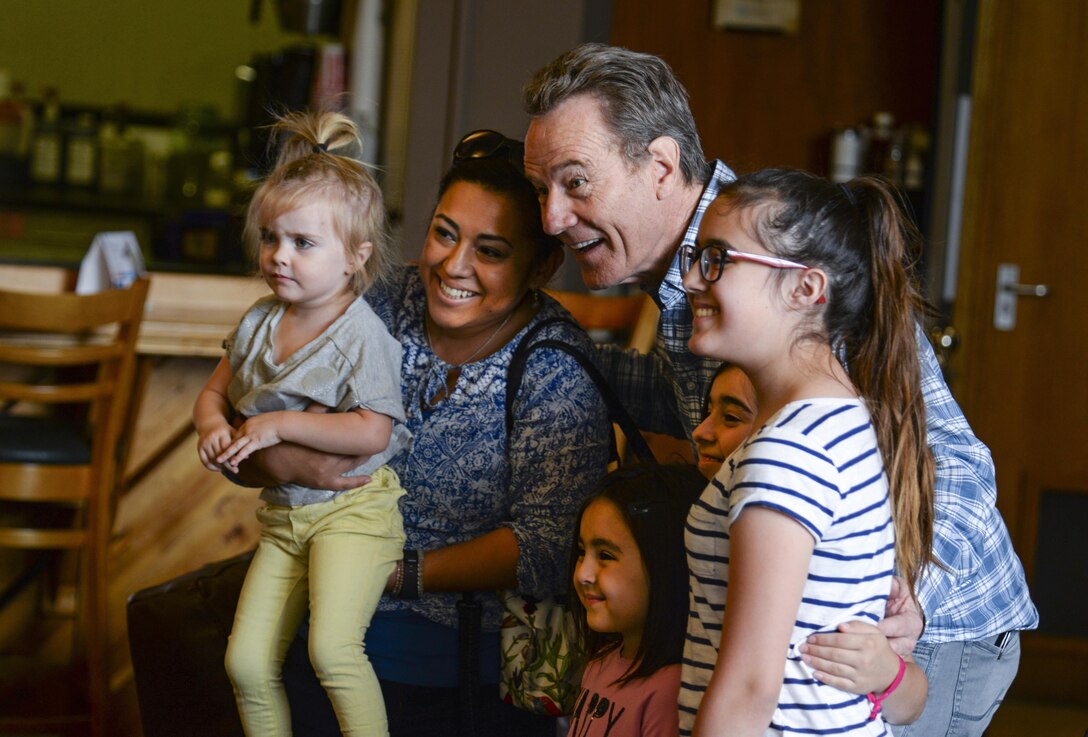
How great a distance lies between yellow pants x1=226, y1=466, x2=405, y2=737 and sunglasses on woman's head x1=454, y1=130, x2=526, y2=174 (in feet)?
1.51

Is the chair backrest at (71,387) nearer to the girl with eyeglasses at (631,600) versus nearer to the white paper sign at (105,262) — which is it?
the white paper sign at (105,262)

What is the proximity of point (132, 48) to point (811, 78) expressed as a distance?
2.72 m

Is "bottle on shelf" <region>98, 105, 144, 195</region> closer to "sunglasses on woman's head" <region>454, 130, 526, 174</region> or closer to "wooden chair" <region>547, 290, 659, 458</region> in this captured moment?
"wooden chair" <region>547, 290, 659, 458</region>

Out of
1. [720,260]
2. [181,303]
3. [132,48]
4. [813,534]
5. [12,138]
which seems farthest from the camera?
[132,48]

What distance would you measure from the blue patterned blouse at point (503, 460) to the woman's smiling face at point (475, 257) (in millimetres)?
65

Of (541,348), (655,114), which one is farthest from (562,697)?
(655,114)

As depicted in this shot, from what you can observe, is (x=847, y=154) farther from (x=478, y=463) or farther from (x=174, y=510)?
(x=478, y=463)

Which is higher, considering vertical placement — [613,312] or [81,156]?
[81,156]

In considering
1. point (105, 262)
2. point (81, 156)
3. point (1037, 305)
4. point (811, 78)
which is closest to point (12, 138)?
point (81, 156)

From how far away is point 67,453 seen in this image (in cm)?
276

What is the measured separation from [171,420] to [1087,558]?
108 inches

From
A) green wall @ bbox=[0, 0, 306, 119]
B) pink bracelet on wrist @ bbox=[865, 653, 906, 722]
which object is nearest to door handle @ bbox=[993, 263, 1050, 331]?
pink bracelet on wrist @ bbox=[865, 653, 906, 722]

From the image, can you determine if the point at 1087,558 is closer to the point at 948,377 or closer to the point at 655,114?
the point at 948,377

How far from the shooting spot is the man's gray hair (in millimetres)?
1556
